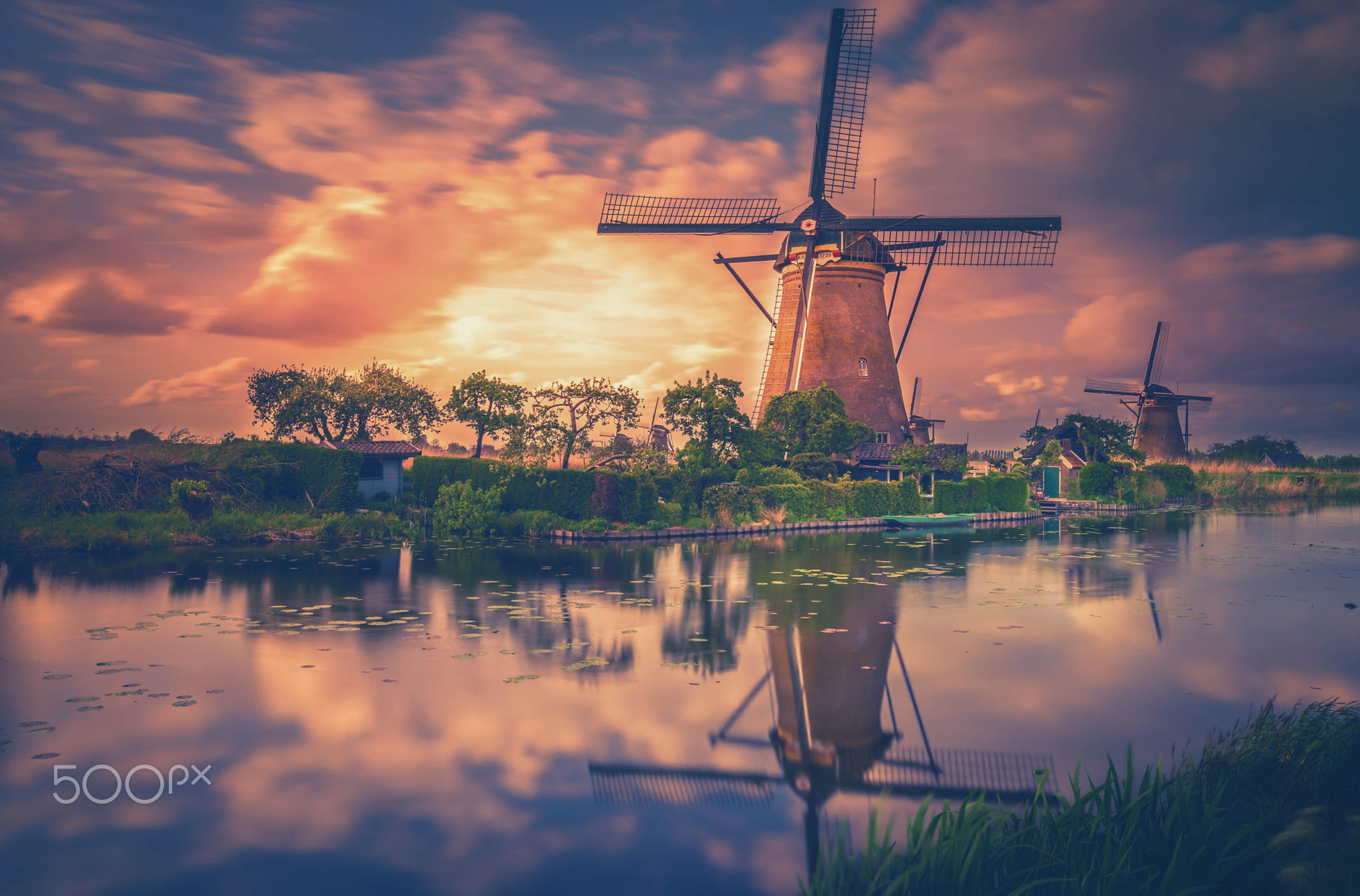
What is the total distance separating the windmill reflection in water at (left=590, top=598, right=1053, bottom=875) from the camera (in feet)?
16.9

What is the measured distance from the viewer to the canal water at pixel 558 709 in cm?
446

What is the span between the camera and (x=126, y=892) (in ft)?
13.1

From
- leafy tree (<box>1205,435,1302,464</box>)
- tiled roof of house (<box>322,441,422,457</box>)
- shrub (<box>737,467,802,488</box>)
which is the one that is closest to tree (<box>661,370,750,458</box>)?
shrub (<box>737,467,802,488</box>)

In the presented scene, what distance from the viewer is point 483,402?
1236 inches

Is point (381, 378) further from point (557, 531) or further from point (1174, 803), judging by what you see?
point (1174, 803)

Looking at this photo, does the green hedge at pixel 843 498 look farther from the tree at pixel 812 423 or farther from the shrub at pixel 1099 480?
the shrub at pixel 1099 480

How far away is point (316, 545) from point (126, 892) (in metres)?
16.2

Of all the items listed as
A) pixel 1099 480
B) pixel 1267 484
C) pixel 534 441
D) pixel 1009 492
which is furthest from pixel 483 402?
pixel 1267 484

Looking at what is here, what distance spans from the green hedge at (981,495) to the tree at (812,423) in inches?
193

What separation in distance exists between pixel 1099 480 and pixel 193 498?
42.6m

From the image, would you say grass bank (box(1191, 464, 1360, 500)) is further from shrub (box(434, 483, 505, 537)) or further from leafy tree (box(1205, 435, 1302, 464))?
shrub (box(434, 483, 505, 537))

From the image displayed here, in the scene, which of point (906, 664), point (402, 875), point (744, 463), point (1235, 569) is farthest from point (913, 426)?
point (402, 875)

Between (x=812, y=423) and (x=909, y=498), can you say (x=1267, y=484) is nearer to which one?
(x=909, y=498)

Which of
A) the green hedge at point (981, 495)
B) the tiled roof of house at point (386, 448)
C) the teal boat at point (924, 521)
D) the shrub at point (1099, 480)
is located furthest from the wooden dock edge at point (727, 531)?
the shrub at point (1099, 480)
